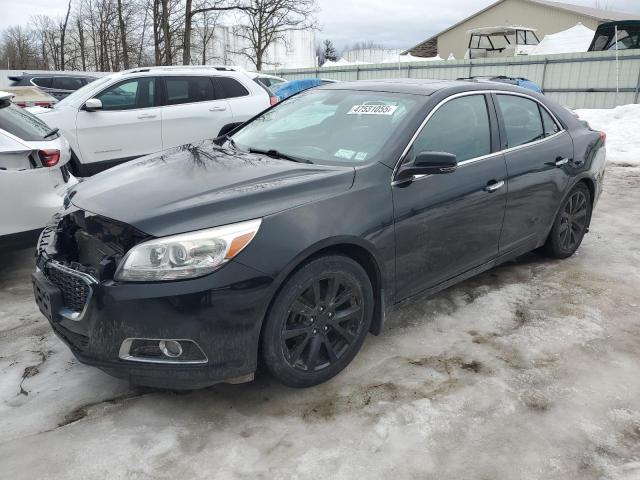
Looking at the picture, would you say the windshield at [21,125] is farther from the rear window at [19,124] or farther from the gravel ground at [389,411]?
the gravel ground at [389,411]

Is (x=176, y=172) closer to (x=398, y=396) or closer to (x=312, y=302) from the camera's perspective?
(x=312, y=302)

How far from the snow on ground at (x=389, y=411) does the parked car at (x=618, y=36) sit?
1530 centimetres

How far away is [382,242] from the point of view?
2.99 m

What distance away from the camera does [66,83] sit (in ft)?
59.1

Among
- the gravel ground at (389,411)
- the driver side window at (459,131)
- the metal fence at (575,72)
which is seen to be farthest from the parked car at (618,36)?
the gravel ground at (389,411)

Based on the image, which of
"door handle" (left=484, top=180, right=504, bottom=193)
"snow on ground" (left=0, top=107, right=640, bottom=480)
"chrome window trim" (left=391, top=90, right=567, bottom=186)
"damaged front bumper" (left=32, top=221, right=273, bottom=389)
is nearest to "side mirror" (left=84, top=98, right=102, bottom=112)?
"snow on ground" (left=0, top=107, right=640, bottom=480)

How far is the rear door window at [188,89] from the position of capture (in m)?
7.68

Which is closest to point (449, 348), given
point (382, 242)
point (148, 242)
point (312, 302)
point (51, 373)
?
point (382, 242)

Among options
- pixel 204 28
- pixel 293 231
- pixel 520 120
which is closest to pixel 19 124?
pixel 293 231

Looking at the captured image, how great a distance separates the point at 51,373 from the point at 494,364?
8.30 ft

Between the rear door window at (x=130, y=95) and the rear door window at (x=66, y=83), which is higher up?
the rear door window at (x=66, y=83)

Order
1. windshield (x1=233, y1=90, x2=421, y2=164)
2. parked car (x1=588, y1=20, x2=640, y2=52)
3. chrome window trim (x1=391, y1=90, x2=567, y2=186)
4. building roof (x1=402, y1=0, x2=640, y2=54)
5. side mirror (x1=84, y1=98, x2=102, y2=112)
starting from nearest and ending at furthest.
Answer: chrome window trim (x1=391, y1=90, x2=567, y2=186) < windshield (x1=233, y1=90, x2=421, y2=164) < side mirror (x1=84, y1=98, x2=102, y2=112) < parked car (x1=588, y1=20, x2=640, y2=52) < building roof (x1=402, y1=0, x2=640, y2=54)

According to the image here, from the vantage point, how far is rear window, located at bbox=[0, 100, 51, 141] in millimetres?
4197

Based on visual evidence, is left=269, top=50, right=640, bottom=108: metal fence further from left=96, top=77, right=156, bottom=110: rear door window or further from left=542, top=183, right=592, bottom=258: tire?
left=542, top=183, right=592, bottom=258: tire
